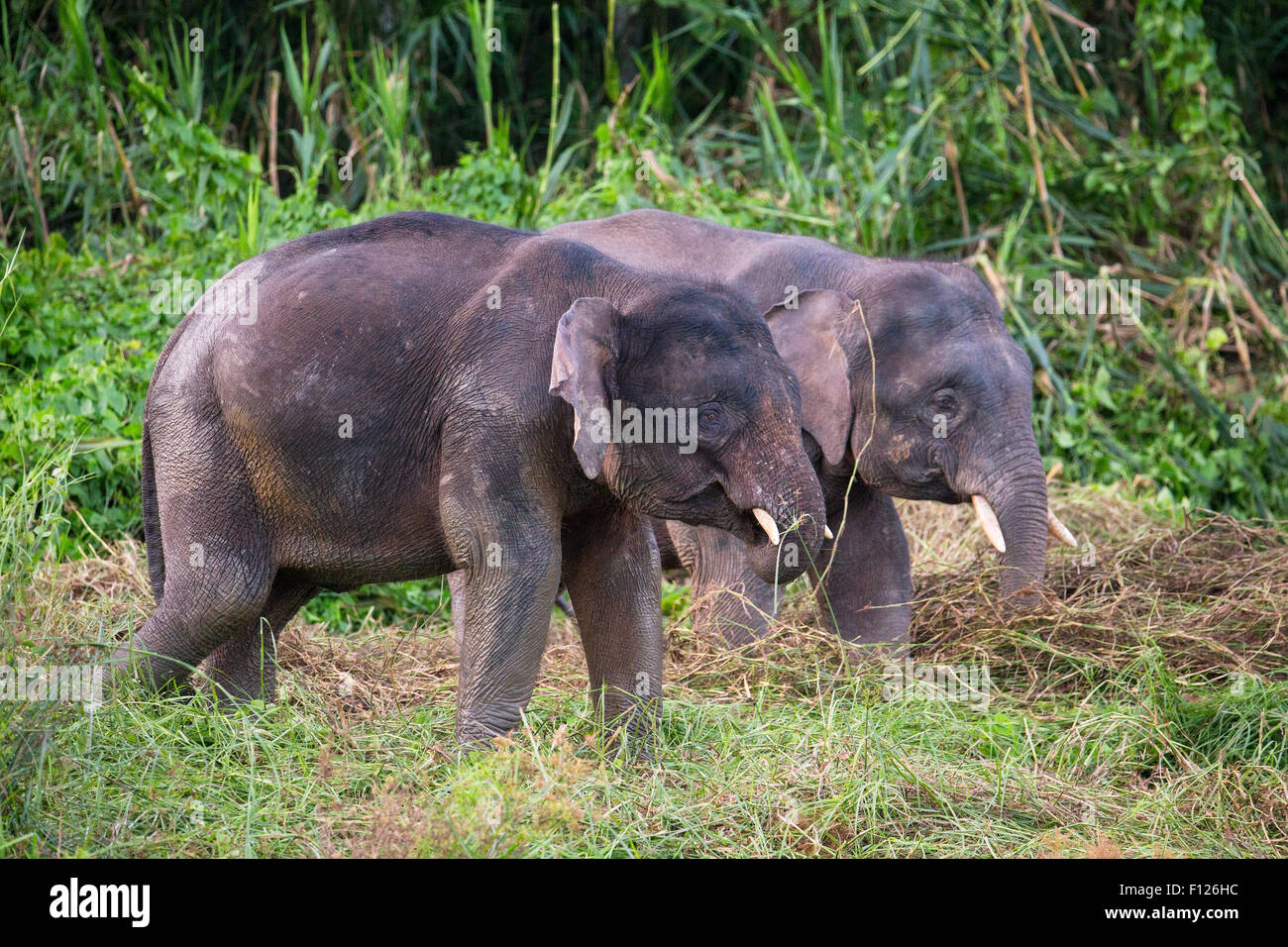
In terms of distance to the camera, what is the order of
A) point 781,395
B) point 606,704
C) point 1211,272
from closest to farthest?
1. point 781,395
2. point 606,704
3. point 1211,272

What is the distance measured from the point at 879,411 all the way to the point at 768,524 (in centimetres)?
190

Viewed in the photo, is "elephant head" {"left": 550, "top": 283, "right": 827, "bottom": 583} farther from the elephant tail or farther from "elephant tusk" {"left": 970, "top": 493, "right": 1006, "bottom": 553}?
"elephant tusk" {"left": 970, "top": 493, "right": 1006, "bottom": 553}

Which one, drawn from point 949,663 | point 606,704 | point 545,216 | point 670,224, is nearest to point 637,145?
point 545,216

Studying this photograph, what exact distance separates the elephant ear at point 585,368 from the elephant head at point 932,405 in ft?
6.27

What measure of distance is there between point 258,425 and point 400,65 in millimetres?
6463

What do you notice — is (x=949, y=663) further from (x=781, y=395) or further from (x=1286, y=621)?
(x=781, y=395)

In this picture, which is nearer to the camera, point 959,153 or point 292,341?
point 292,341

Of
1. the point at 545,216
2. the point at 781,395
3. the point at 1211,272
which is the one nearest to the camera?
the point at 781,395

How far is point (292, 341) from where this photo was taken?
16.3ft

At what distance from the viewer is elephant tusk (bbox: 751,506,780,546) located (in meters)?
4.77

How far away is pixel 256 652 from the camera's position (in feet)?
18.4
